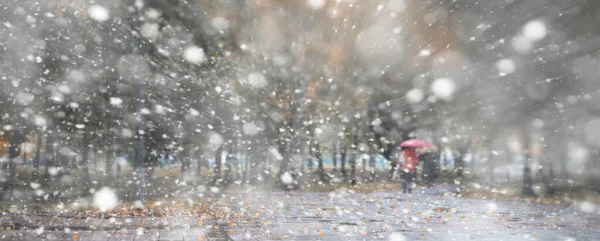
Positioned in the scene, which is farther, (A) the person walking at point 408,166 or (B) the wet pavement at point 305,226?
(A) the person walking at point 408,166

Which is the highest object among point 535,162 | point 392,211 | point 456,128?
point 456,128

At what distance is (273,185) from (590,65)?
14269 millimetres

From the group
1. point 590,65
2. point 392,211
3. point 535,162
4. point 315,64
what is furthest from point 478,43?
point 535,162

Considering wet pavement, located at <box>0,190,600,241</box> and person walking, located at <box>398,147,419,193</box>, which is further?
person walking, located at <box>398,147,419,193</box>

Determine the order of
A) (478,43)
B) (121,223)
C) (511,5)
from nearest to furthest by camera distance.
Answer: (121,223) < (511,5) < (478,43)

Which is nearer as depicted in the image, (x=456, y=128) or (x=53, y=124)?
(x=53, y=124)

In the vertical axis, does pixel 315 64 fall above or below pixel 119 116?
above

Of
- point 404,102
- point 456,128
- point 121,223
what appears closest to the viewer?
point 121,223

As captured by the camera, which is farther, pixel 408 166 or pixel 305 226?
pixel 408 166

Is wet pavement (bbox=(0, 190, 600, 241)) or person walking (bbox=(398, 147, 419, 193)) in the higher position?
person walking (bbox=(398, 147, 419, 193))

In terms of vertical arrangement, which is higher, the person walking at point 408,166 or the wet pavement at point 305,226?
the person walking at point 408,166

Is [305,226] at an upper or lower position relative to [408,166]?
lower

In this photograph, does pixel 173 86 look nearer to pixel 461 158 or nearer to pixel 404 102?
pixel 404 102

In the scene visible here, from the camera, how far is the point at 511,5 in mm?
15984
